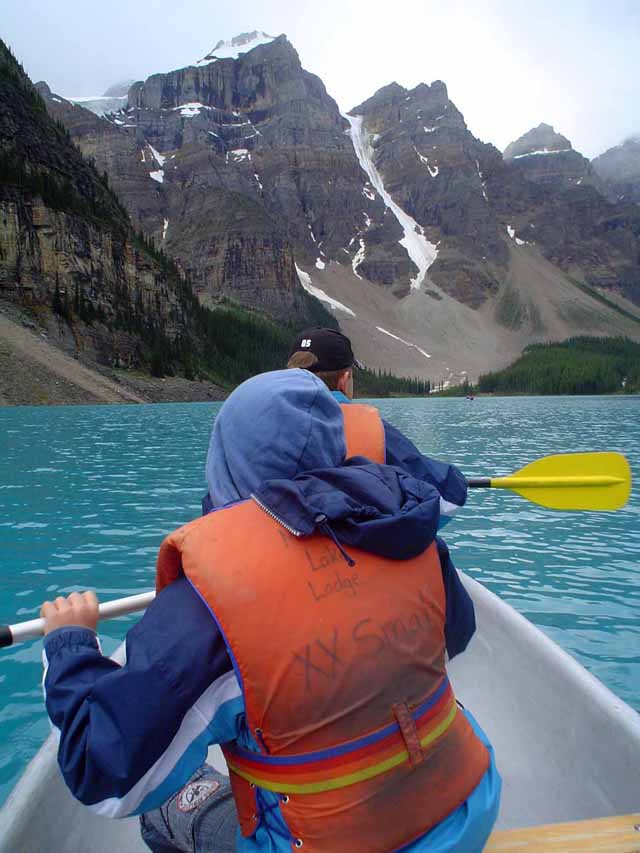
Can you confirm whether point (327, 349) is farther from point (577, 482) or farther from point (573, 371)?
point (573, 371)

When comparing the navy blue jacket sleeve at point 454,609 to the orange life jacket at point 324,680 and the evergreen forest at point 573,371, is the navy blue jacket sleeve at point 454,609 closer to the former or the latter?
the orange life jacket at point 324,680

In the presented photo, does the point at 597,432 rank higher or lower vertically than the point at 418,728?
lower

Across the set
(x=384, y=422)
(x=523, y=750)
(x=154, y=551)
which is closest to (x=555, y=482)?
(x=384, y=422)

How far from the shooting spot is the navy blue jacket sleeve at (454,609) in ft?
6.61

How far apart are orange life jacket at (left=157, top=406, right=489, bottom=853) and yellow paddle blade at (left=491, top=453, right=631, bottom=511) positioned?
363cm

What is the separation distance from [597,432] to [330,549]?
31626mm

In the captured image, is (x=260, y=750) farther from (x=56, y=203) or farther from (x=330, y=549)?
(x=56, y=203)

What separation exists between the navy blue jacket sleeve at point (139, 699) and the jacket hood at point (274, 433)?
0.39 meters

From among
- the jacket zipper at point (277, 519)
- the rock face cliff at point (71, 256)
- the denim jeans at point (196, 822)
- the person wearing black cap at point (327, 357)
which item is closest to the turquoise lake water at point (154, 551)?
the denim jeans at point (196, 822)

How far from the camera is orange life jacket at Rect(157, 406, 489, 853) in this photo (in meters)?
1.53

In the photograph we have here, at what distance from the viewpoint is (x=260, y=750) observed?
1610 mm

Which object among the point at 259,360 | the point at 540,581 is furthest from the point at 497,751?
the point at 259,360

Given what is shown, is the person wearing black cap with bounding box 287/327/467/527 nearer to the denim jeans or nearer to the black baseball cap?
the black baseball cap

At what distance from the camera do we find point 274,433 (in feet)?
5.72
